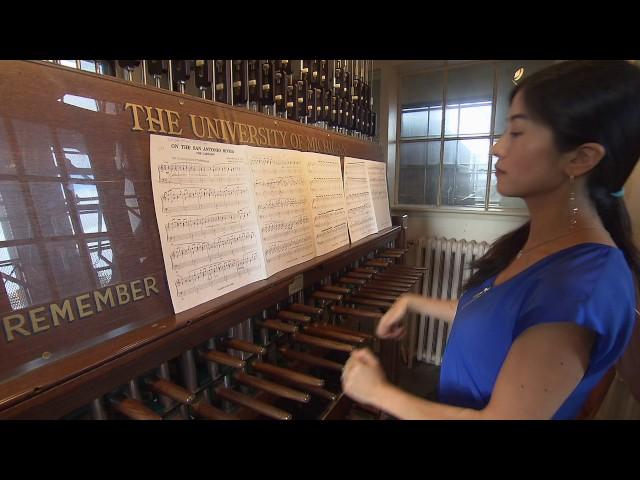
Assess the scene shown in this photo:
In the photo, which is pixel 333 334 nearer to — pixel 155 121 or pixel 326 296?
pixel 326 296

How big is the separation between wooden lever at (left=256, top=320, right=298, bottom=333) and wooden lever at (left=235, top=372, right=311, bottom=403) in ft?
0.52

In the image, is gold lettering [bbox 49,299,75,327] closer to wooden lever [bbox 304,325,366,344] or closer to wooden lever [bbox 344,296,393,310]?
wooden lever [bbox 304,325,366,344]

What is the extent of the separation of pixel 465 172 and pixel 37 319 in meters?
2.83

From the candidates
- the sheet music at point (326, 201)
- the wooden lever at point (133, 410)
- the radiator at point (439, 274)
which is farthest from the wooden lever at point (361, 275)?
the radiator at point (439, 274)

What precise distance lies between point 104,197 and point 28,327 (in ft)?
0.85

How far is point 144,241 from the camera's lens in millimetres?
700

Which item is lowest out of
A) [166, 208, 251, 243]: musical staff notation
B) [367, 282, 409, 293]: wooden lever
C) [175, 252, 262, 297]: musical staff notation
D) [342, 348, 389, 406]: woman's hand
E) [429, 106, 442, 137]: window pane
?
[367, 282, 409, 293]: wooden lever

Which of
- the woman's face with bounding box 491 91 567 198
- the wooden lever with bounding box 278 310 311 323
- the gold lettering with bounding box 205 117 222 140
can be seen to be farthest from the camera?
the wooden lever with bounding box 278 310 311 323

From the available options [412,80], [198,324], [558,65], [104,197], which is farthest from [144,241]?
[412,80]

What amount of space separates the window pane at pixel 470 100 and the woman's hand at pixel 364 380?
2439 mm

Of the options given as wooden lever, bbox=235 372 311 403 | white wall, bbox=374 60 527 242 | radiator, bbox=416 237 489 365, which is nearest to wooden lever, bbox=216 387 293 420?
wooden lever, bbox=235 372 311 403

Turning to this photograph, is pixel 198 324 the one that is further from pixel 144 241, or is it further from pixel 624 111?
pixel 624 111

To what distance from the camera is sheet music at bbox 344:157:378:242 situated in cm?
157

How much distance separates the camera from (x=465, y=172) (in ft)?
8.87
